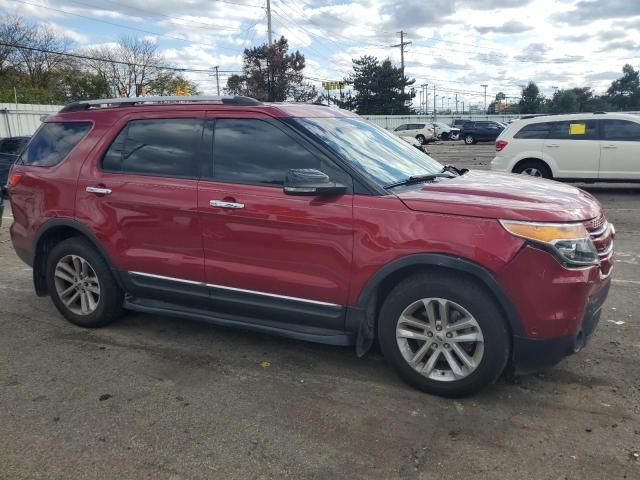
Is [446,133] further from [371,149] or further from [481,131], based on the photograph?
[371,149]

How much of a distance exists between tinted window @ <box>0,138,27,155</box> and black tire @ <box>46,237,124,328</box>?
30.5 ft

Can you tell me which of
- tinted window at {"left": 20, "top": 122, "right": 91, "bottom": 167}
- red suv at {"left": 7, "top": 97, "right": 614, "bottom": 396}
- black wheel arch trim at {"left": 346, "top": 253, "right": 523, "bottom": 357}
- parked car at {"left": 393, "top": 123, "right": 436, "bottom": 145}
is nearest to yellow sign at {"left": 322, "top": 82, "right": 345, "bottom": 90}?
parked car at {"left": 393, "top": 123, "right": 436, "bottom": 145}

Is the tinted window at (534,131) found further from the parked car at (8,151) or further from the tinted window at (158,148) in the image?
the parked car at (8,151)

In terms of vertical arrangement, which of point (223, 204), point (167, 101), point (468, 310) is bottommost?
point (468, 310)

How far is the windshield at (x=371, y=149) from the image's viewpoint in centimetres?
376

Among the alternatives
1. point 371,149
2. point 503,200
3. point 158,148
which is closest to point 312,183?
point 371,149

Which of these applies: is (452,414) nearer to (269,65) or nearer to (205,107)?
(205,107)

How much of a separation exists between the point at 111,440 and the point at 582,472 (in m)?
2.42

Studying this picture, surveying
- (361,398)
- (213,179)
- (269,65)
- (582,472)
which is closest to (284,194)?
(213,179)

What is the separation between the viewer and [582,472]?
2.72 meters

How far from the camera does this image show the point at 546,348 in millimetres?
3184

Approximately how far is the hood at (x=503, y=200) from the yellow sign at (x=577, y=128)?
28.7 feet

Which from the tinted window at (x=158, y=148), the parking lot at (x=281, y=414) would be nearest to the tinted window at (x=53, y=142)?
the tinted window at (x=158, y=148)

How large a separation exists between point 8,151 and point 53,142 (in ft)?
30.2
